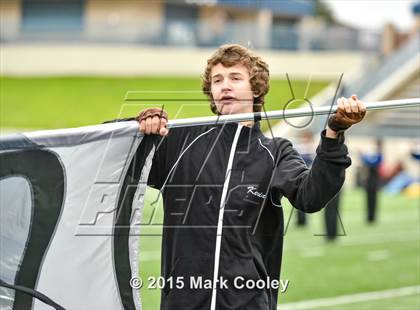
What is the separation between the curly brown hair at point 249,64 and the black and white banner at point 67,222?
0.36m

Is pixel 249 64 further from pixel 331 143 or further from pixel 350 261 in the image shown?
pixel 350 261

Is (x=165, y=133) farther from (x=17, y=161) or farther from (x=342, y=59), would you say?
(x=342, y=59)

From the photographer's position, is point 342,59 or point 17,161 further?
point 342,59

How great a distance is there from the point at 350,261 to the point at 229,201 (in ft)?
25.9

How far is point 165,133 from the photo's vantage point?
3404mm

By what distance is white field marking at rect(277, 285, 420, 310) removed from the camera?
26.7ft

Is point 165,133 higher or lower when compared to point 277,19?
higher

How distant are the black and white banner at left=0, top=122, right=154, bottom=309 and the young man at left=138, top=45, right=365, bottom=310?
134mm

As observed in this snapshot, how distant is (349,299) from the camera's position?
8.48 meters

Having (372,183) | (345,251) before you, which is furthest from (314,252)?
(372,183)

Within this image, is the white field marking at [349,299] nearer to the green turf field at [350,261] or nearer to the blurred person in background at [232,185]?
the green turf field at [350,261]

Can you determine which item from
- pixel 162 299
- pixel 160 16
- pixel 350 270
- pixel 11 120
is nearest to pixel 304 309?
pixel 350 270

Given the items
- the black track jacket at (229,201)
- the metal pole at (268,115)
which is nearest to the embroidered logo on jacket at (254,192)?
the black track jacket at (229,201)

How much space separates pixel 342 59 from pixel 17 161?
124 ft
